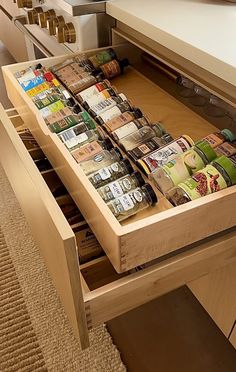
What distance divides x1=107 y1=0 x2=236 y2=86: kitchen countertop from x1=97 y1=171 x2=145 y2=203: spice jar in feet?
0.75

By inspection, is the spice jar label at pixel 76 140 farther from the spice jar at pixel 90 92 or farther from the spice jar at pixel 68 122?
the spice jar at pixel 90 92

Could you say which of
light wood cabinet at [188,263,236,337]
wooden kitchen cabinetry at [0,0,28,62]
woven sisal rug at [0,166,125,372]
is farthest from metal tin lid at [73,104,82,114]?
wooden kitchen cabinetry at [0,0,28,62]

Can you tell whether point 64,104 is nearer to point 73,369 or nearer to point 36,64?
point 36,64

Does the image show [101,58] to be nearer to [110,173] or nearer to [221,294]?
[110,173]

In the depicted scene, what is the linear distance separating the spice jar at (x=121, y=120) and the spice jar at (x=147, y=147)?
8cm

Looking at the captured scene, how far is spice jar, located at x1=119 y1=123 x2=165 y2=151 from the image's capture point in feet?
2.55

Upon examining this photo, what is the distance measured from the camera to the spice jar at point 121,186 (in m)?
0.64

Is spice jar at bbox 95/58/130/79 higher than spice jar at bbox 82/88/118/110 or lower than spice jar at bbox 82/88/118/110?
higher

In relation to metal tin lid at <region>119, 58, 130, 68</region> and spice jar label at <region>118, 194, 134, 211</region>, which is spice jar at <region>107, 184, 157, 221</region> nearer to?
spice jar label at <region>118, 194, 134, 211</region>

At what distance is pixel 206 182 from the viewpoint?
624mm

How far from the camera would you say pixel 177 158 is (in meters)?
0.69

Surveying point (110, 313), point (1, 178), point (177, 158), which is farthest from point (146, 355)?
point (1, 178)

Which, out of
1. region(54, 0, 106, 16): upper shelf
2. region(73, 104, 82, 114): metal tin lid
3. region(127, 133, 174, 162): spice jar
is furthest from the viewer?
region(54, 0, 106, 16): upper shelf

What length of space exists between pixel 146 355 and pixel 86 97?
691 millimetres
